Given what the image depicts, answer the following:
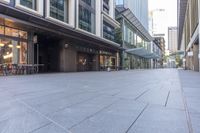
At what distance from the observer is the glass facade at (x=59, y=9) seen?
1054 inches

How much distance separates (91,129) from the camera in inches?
140

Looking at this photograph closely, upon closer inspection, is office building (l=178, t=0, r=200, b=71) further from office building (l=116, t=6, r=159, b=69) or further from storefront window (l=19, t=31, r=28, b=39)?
storefront window (l=19, t=31, r=28, b=39)

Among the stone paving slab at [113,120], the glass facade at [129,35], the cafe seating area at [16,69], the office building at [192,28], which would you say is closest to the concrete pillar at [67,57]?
the cafe seating area at [16,69]

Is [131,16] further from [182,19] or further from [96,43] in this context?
[96,43]

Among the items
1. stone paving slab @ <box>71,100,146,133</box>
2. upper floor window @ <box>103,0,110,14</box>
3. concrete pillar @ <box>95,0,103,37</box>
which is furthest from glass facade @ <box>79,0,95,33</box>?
stone paving slab @ <box>71,100,146,133</box>

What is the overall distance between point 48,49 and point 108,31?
18132 millimetres

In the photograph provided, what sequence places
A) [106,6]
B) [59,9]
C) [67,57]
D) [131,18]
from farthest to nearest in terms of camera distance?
[131,18]
[106,6]
[67,57]
[59,9]

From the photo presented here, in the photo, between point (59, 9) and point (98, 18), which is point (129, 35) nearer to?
point (98, 18)

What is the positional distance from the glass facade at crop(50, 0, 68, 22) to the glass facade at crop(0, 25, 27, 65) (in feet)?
19.0

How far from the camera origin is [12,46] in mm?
21266

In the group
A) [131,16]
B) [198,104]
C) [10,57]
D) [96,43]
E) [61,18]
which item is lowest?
[198,104]

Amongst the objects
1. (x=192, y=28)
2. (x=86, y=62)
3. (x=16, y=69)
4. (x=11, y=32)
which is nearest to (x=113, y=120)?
(x=16, y=69)

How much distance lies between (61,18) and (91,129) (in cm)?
2645

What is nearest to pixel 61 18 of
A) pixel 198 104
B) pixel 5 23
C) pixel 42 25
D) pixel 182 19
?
pixel 42 25
